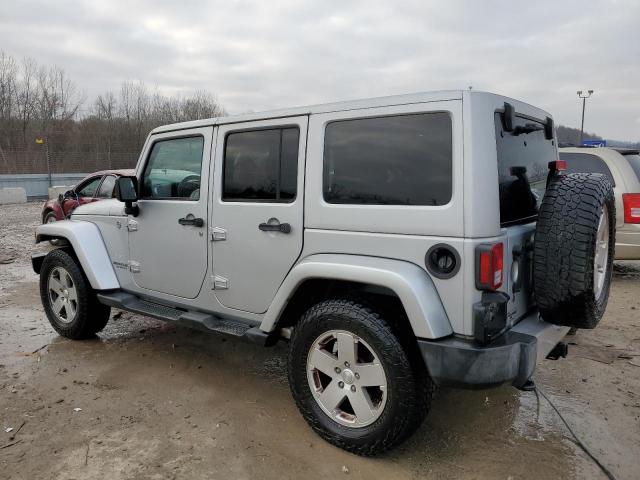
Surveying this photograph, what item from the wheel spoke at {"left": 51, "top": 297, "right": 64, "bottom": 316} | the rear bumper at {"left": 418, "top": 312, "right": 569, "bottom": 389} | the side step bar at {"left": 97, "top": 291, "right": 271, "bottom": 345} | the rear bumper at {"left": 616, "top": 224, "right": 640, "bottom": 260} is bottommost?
the wheel spoke at {"left": 51, "top": 297, "right": 64, "bottom": 316}

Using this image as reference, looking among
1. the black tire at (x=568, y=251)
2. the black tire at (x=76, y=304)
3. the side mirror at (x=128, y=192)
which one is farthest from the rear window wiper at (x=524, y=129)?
the black tire at (x=76, y=304)

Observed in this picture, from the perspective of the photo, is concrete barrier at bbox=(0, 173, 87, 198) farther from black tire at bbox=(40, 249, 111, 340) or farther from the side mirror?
the side mirror

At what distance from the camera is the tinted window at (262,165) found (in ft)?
10.5

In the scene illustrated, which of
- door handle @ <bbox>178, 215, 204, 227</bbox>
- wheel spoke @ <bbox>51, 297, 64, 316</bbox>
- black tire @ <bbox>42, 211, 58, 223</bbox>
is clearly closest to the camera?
door handle @ <bbox>178, 215, 204, 227</bbox>

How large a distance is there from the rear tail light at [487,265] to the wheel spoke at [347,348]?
2.52 ft

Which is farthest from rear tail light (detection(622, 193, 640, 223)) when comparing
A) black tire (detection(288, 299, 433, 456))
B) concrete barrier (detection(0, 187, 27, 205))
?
concrete barrier (detection(0, 187, 27, 205))

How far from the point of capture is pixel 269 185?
330 cm

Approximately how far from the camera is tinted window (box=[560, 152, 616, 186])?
6.49m

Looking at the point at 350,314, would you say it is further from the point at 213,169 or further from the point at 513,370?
the point at 213,169

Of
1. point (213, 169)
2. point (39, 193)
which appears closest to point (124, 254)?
point (213, 169)

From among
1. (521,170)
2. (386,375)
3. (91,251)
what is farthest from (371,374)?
(91,251)

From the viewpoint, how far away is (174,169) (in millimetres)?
3982

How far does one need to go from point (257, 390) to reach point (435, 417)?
1307 mm

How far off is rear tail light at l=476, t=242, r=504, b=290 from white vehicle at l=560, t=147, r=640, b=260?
15.6ft
